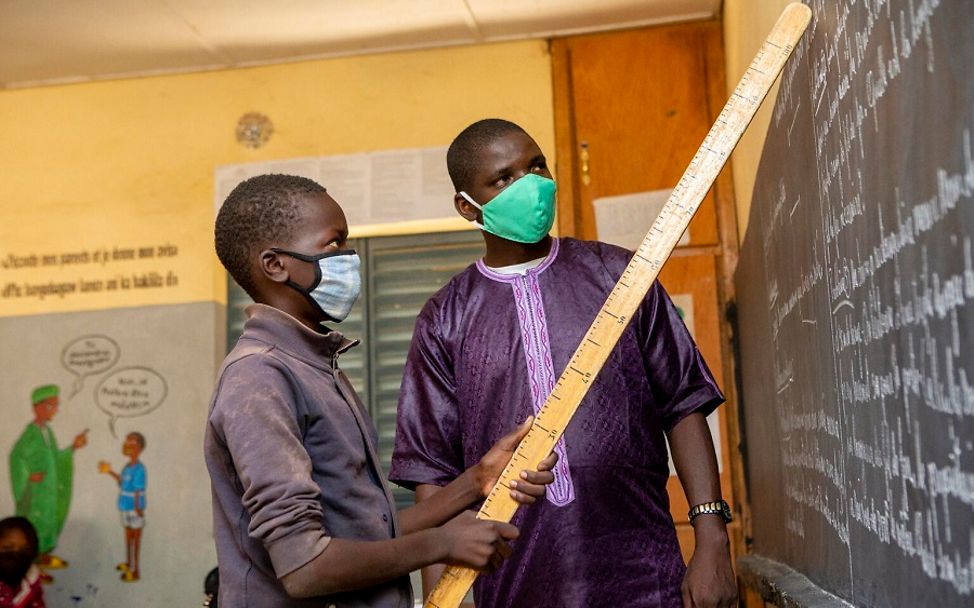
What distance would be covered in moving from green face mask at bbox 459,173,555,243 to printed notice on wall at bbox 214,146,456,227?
2460 mm

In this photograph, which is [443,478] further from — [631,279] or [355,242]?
[355,242]

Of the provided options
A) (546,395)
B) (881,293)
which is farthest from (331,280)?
(881,293)

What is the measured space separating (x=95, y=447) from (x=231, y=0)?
6.70 feet

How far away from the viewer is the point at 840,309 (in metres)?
1.71

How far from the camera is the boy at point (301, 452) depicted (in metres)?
1.50

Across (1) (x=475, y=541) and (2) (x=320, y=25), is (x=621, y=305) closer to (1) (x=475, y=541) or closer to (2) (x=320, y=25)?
(1) (x=475, y=541)

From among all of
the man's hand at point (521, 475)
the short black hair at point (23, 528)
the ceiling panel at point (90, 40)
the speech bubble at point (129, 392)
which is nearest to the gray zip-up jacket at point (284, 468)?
the man's hand at point (521, 475)

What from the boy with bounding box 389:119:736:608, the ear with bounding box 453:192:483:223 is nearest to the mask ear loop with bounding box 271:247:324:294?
the boy with bounding box 389:119:736:608

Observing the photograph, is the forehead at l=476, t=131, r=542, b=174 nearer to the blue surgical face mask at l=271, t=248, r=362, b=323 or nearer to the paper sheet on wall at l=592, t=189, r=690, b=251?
the blue surgical face mask at l=271, t=248, r=362, b=323

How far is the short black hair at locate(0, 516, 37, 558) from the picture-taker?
4.62 meters

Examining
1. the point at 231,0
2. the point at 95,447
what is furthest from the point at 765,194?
the point at 95,447

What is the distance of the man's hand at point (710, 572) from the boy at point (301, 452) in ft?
1.44

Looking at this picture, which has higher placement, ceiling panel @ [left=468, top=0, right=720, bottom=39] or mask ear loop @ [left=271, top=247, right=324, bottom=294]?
ceiling panel @ [left=468, top=0, right=720, bottom=39]

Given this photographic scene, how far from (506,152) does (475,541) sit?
988mm
